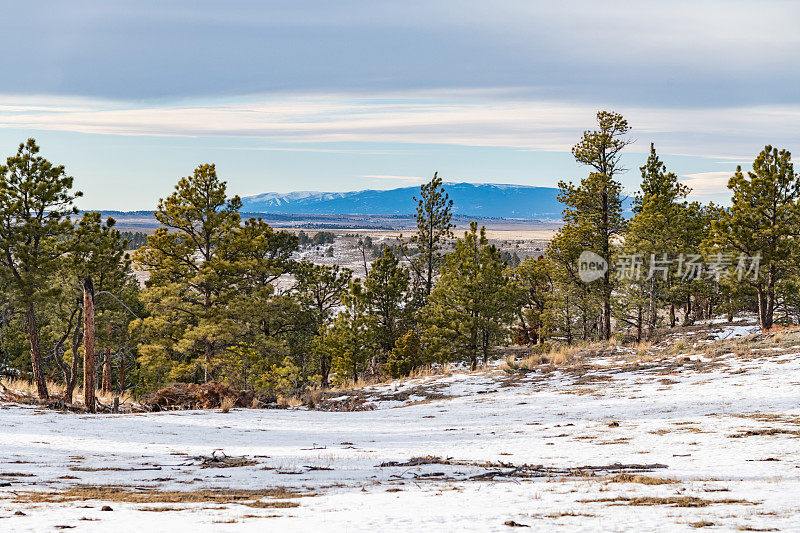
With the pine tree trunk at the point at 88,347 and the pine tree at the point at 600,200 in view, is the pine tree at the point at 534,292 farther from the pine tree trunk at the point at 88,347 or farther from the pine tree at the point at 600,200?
the pine tree trunk at the point at 88,347

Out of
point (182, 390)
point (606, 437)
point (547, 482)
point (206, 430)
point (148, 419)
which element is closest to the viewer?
point (547, 482)

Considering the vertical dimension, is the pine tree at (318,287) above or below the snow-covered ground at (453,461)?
above

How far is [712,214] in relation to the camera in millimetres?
47219

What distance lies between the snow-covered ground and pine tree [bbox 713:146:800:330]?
53.1ft

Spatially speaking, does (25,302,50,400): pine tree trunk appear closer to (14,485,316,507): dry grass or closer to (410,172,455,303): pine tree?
(14,485,316,507): dry grass

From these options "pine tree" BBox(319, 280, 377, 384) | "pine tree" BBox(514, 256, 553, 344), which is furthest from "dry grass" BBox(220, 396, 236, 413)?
"pine tree" BBox(514, 256, 553, 344)

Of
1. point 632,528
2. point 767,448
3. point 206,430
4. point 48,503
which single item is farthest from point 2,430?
point 767,448

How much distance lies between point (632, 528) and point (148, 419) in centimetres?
1197

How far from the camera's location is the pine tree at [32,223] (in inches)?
934

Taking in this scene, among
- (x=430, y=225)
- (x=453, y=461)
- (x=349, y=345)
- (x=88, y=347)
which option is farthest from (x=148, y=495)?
(x=430, y=225)

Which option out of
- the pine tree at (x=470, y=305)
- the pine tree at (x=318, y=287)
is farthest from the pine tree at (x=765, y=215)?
the pine tree at (x=318, y=287)

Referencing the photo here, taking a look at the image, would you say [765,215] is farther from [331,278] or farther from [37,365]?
[37,365]

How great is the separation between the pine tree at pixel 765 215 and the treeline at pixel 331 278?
82 millimetres

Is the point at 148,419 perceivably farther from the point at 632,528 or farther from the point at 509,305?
the point at 509,305
